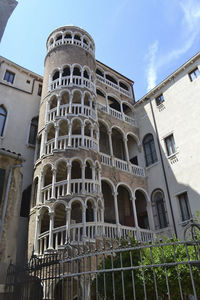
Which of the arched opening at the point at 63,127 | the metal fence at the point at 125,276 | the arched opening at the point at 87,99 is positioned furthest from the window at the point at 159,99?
the metal fence at the point at 125,276

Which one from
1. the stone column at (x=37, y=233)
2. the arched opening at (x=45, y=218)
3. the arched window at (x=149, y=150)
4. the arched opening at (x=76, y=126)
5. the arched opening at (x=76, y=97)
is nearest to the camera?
the stone column at (x=37, y=233)

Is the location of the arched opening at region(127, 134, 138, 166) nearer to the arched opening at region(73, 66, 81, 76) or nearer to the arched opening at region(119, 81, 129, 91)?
the arched opening at region(119, 81, 129, 91)

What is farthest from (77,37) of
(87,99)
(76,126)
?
(76,126)

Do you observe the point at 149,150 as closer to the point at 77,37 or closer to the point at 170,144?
the point at 170,144

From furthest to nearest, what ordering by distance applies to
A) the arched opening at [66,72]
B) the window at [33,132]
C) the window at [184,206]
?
the arched opening at [66,72]
the window at [33,132]
the window at [184,206]

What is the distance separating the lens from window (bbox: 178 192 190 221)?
16.3 metres

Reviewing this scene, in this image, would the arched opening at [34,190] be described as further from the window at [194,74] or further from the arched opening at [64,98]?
the window at [194,74]

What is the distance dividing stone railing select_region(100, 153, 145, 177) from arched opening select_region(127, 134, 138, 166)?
168 cm

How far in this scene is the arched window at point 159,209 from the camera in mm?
17641

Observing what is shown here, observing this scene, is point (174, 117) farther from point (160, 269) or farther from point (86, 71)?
point (160, 269)

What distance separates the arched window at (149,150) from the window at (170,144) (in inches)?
48.5

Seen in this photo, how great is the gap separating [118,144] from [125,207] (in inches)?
222

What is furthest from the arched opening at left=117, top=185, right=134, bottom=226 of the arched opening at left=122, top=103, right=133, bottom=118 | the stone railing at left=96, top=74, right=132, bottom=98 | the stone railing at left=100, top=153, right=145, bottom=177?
the stone railing at left=96, top=74, right=132, bottom=98

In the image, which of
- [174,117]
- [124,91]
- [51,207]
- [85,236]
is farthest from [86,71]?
[85,236]
